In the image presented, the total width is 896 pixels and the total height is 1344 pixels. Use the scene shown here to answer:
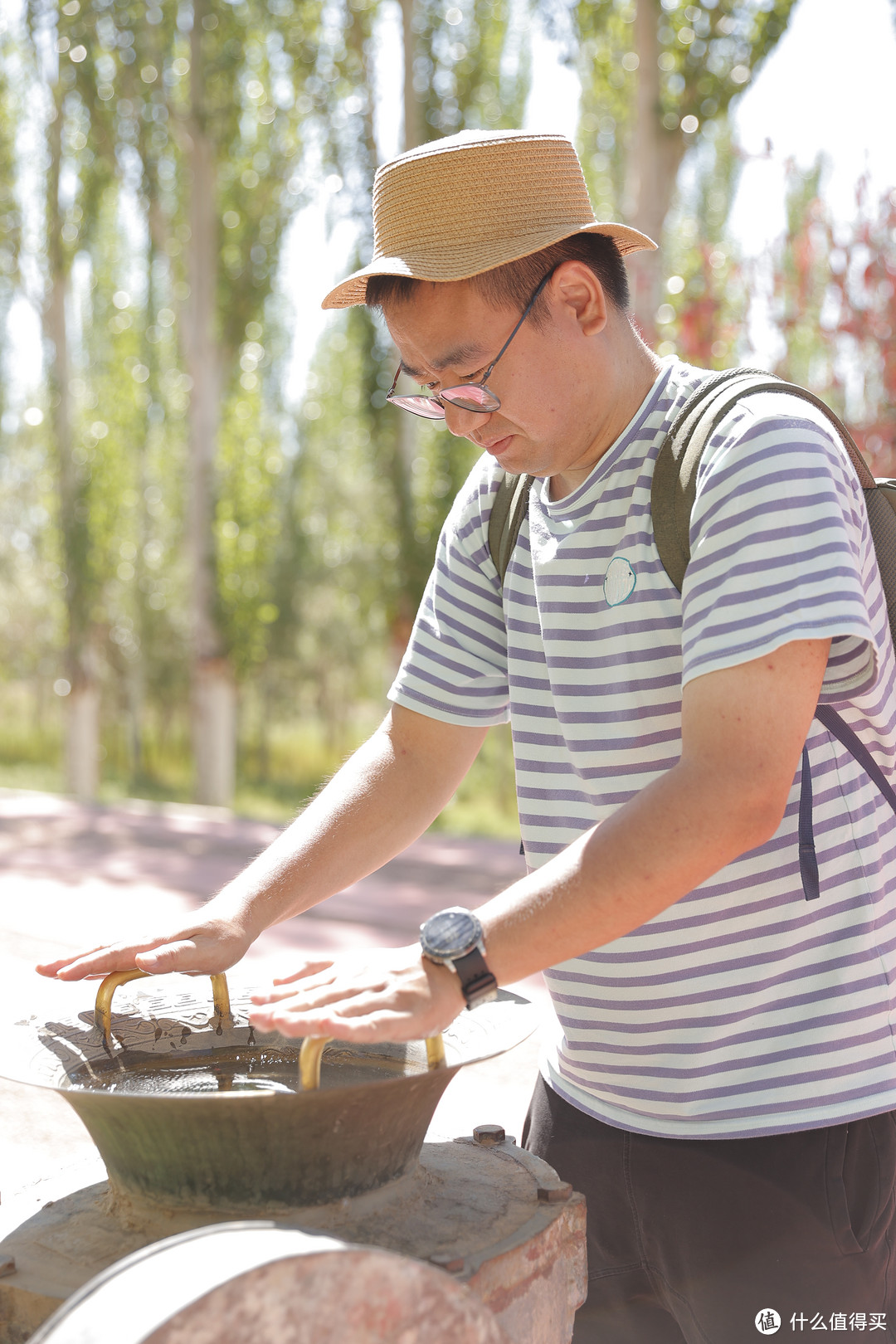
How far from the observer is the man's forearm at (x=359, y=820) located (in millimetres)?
1411

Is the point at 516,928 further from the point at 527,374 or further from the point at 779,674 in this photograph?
the point at 527,374

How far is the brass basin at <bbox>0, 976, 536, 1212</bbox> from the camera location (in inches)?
41.7

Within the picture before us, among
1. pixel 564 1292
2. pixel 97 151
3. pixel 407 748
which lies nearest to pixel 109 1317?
pixel 564 1292

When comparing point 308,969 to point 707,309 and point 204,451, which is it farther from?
point 204,451

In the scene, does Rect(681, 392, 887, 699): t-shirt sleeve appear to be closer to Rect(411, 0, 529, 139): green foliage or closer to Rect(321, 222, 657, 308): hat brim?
Rect(321, 222, 657, 308): hat brim

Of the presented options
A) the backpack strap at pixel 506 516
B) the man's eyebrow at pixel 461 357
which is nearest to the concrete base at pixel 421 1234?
the backpack strap at pixel 506 516

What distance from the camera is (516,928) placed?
3.41ft

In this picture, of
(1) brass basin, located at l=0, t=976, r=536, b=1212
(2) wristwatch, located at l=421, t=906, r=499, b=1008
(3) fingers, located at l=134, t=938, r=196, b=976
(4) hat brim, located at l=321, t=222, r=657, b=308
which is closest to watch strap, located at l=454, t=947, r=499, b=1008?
(2) wristwatch, located at l=421, t=906, r=499, b=1008

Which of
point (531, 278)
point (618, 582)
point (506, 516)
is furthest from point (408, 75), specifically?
point (618, 582)

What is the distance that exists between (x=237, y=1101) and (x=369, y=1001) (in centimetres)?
16

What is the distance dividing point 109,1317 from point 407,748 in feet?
2.77

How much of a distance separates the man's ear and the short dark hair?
2cm

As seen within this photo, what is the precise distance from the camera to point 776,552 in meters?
1.08

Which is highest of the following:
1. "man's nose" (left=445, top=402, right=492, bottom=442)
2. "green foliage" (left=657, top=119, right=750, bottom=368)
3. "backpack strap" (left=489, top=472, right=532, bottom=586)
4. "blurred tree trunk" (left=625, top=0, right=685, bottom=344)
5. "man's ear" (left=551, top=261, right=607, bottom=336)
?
"blurred tree trunk" (left=625, top=0, right=685, bottom=344)
